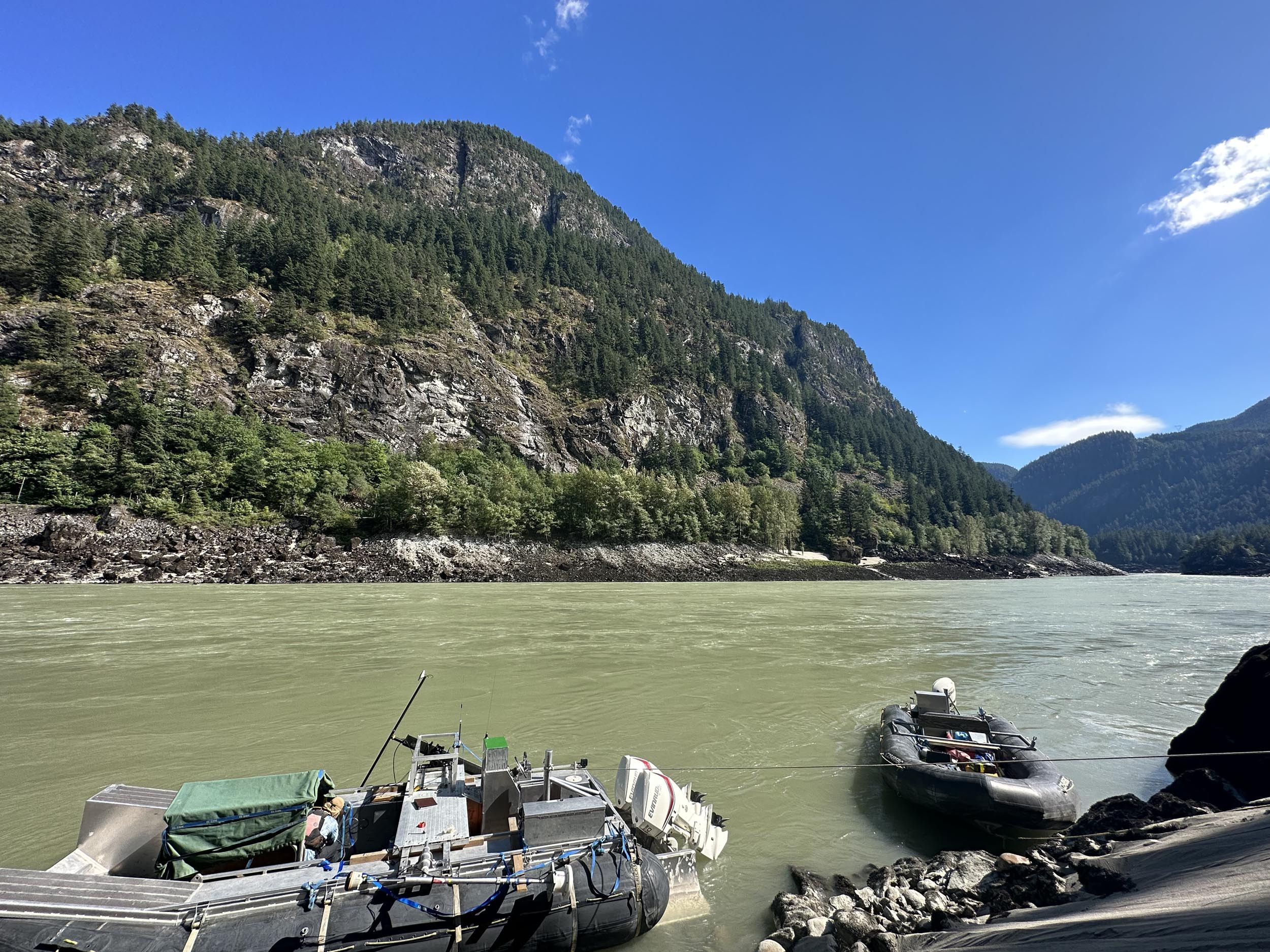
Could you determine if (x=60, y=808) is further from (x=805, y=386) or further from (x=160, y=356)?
(x=805, y=386)

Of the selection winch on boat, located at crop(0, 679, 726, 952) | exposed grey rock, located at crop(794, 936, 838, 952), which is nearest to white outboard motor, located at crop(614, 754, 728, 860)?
winch on boat, located at crop(0, 679, 726, 952)

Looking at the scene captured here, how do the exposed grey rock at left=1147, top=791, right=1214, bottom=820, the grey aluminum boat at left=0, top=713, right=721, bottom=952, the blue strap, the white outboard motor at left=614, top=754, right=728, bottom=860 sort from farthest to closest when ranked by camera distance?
1. the exposed grey rock at left=1147, top=791, right=1214, bottom=820
2. the white outboard motor at left=614, top=754, right=728, bottom=860
3. the blue strap
4. the grey aluminum boat at left=0, top=713, right=721, bottom=952

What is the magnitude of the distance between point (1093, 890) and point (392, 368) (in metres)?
86.2

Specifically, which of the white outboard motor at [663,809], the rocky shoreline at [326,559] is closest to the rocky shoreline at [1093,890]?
the white outboard motor at [663,809]

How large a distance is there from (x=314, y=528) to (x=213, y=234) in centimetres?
6347

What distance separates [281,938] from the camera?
185 inches

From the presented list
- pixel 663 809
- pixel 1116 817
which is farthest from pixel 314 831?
pixel 1116 817

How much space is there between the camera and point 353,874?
5.27m

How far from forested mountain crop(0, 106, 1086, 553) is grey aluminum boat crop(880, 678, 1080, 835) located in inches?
2201

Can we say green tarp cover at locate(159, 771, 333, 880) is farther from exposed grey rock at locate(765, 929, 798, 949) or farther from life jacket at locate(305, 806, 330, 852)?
exposed grey rock at locate(765, 929, 798, 949)

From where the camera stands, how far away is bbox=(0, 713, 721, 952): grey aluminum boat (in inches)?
181

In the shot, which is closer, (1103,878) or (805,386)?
(1103,878)

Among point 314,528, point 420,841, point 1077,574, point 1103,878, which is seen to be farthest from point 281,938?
point 1077,574

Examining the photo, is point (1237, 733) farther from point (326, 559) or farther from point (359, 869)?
point (326, 559)
